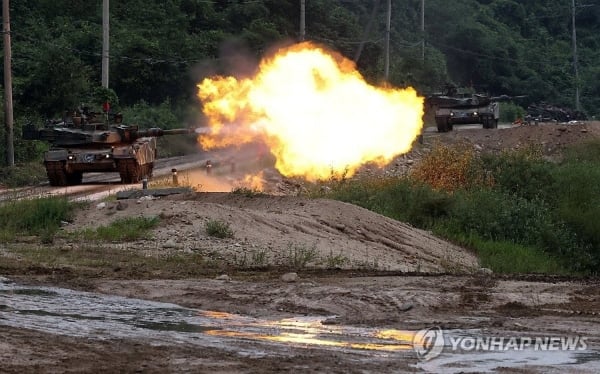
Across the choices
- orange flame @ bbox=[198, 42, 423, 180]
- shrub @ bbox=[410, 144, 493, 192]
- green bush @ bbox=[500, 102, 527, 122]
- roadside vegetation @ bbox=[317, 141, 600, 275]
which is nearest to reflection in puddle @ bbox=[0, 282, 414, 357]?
roadside vegetation @ bbox=[317, 141, 600, 275]

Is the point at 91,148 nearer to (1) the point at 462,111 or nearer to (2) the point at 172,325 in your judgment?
(2) the point at 172,325

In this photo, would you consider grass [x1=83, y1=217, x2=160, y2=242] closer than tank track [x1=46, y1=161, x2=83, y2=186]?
Yes

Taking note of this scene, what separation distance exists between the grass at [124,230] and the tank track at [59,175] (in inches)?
452

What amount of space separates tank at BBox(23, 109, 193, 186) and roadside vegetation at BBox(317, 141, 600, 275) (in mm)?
5852

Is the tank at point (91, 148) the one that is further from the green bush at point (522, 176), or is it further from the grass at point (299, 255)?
the grass at point (299, 255)

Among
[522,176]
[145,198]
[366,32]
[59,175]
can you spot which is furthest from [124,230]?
[366,32]

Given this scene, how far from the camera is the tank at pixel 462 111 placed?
5362 cm

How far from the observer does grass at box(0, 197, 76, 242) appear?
20.3m

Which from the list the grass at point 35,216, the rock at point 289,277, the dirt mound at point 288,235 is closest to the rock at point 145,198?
the dirt mound at point 288,235

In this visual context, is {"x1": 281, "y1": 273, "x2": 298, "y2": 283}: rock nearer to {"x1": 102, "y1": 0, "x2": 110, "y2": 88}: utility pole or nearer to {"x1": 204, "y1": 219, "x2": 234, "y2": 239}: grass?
{"x1": 204, "y1": 219, "x2": 234, "y2": 239}: grass

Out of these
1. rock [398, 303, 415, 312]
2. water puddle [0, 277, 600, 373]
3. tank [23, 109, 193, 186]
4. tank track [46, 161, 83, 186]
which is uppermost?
tank [23, 109, 193, 186]

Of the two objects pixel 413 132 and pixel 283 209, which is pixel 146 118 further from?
pixel 283 209

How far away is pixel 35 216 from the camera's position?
2088cm

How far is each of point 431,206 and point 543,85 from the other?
6077cm
